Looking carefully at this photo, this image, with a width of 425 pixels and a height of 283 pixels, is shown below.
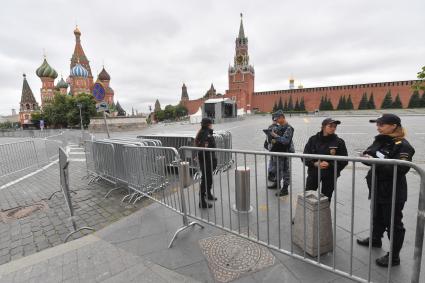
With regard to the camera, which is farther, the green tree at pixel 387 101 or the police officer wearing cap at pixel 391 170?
the green tree at pixel 387 101

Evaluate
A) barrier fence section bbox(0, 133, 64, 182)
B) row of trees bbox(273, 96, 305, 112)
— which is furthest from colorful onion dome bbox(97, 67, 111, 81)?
barrier fence section bbox(0, 133, 64, 182)

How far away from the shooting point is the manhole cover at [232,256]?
2.64 m

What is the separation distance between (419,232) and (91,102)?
4654 centimetres

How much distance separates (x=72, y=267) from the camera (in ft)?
9.47

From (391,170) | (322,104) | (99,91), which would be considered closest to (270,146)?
(391,170)

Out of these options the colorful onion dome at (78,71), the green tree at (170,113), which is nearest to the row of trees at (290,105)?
the green tree at (170,113)

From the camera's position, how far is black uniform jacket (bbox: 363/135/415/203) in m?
2.26

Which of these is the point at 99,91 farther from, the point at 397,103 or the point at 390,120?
the point at 397,103

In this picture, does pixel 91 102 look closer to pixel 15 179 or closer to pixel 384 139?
pixel 15 179

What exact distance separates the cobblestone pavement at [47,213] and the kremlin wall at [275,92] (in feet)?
223

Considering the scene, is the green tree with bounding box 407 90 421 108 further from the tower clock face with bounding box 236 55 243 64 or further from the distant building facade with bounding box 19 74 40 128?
the distant building facade with bounding box 19 74 40 128

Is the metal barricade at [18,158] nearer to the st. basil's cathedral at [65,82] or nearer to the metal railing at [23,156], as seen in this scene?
the metal railing at [23,156]

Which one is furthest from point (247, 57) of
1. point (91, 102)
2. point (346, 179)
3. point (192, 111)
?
point (346, 179)

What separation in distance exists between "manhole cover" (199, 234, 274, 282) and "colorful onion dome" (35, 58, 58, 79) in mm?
87786
